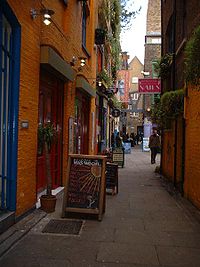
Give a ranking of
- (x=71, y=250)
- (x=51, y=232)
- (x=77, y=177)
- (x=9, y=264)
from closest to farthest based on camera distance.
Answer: (x=9, y=264) → (x=71, y=250) → (x=51, y=232) → (x=77, y=177)

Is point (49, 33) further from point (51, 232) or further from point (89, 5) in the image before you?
point (89, 5)

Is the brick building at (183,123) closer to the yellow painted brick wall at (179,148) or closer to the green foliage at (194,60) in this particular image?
the yellow painted brick wall at (179,148)

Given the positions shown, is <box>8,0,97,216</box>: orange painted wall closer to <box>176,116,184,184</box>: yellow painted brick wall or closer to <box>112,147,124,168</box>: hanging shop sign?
<box>176,116,184,184</box>: yellow painted brick wall

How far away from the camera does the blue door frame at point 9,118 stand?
6.65 meters

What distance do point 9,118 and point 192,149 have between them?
4652mm

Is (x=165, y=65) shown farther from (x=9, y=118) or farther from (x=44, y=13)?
(x=9, y=118)

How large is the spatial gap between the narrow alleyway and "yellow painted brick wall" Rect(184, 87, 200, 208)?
709 mm

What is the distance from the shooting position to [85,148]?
16.2m

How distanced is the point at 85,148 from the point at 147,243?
10.3m

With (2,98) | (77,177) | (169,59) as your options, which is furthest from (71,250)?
(169,59)

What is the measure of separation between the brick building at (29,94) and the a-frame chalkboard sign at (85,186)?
0.75 m

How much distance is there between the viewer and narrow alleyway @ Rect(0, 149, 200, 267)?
201 inches

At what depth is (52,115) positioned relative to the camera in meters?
10.4

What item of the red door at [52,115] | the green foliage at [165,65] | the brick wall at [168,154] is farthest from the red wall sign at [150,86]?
the red door at [52,115]
